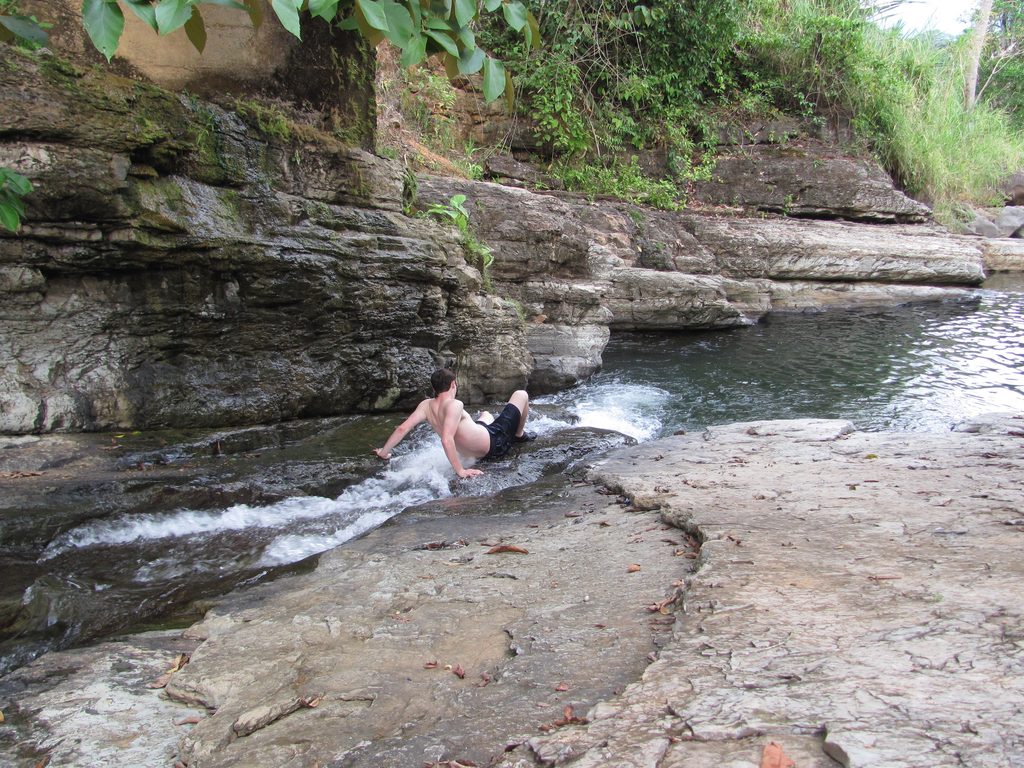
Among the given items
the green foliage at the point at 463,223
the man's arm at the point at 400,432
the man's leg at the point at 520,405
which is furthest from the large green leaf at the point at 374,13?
the green foliage at the point at 463,223

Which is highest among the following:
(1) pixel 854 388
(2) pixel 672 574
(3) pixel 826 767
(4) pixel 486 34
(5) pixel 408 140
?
(4) pixel 486 34

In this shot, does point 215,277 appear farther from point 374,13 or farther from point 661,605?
point 661,605

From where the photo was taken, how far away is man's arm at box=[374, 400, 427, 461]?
5605 mm

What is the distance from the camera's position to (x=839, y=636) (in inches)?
83.0

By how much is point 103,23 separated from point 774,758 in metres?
2.56

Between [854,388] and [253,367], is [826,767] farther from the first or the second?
[854,388]

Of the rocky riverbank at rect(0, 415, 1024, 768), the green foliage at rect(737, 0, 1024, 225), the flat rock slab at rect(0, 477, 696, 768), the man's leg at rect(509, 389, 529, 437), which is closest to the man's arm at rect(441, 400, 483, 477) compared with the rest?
the man's leg at rect(509, 389, 529, 437)

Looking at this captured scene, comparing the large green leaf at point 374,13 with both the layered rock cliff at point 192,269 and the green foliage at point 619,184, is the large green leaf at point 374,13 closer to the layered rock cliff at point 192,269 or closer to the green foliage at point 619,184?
the layered rock cliff at point 192,269

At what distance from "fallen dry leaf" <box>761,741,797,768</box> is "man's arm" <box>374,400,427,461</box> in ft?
14.3

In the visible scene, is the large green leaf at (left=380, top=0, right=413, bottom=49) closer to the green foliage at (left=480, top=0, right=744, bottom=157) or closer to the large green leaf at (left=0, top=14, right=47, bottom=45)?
the large green leaf at (left=0, top=14, right=47, bottom=45)

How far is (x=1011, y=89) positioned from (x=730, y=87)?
15.9m

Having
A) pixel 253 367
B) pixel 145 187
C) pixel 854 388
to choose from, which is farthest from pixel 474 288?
pixel 854 388

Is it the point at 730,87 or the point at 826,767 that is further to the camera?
the point at 730,87

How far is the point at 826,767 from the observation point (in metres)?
1.50
